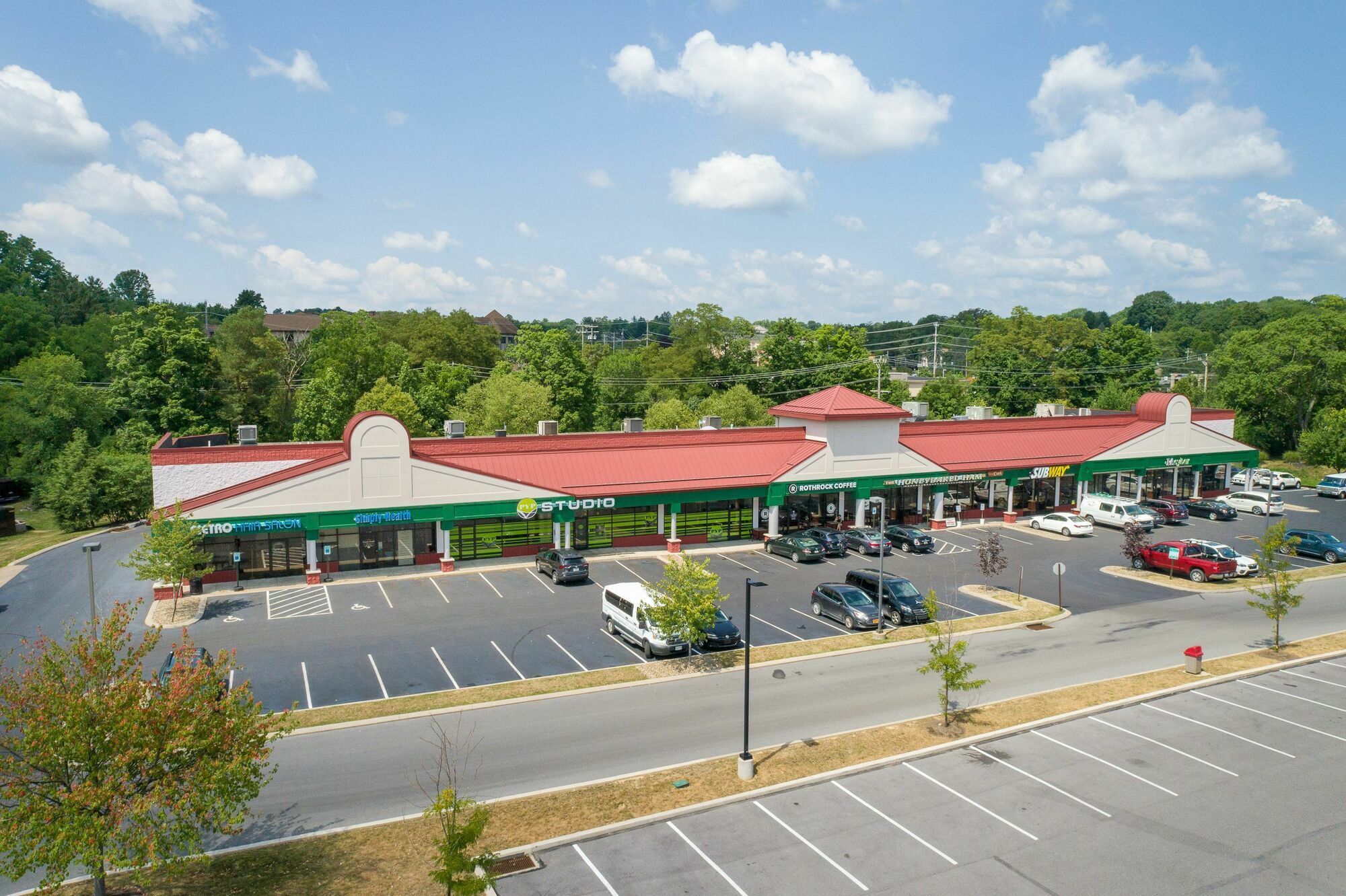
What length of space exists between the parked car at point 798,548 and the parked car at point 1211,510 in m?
30.5

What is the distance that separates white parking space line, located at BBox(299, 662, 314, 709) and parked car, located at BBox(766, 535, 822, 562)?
24.3 m

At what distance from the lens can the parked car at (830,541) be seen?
44.7 meters

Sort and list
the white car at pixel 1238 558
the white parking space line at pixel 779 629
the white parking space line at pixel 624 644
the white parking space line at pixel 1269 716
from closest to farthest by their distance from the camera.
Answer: the white parking space line at pixel 1269 716, the white parking space line at pixel 624 644, the white parking space line at pixel 779 629, the white car at pixel 1238 558

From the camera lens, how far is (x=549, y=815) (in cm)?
1867

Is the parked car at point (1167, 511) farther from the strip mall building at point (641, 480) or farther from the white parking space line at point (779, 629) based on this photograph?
the white parking space line at point (779, 629)

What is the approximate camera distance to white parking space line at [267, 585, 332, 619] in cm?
3481

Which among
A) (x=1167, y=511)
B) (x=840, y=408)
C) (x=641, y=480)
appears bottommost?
(x=1167, y=511)

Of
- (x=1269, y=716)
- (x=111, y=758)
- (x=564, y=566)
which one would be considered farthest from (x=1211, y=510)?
(x=111, y=758)

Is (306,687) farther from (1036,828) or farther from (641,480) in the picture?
(641,480)

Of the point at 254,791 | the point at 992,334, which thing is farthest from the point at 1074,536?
the point at 992,334

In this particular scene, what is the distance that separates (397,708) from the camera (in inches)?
975

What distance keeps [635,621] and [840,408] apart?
2461 centimetres

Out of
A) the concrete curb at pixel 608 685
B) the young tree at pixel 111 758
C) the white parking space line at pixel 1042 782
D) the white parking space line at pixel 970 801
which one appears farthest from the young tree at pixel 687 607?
the young tree at pixel 111 758

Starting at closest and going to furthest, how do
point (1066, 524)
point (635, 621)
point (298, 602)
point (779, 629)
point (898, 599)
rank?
1. point (635, 621)
2. point (779, 629)
3. point (898, 599)
4. point (298, 602)
5. point (1066, 524)
